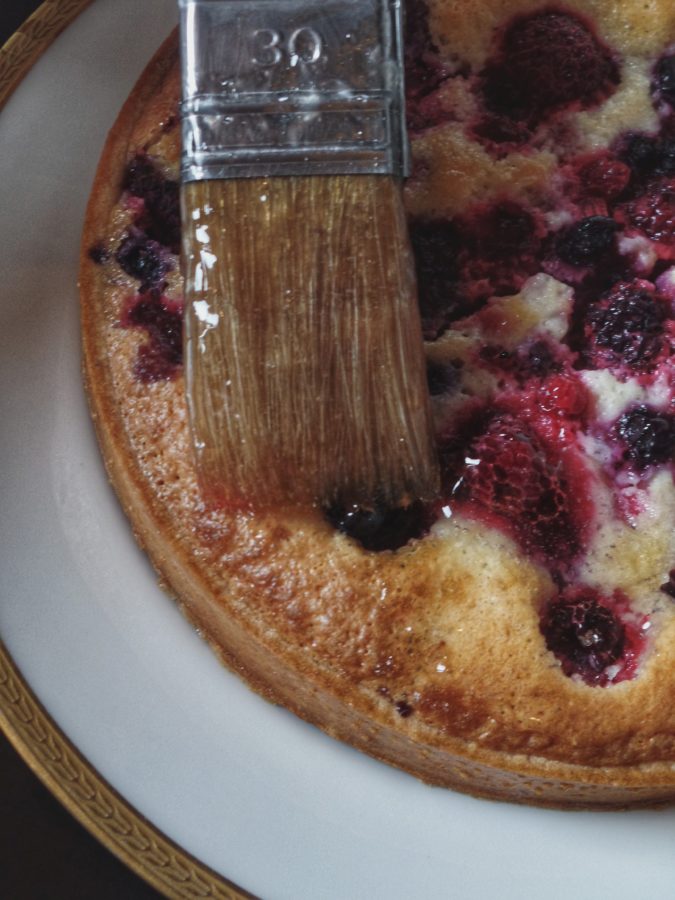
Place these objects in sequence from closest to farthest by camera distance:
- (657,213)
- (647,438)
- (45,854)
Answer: (647,438) < (657,213) < (45,854)

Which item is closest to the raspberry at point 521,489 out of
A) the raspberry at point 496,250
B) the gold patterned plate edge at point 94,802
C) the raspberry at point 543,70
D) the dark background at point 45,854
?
the raspberry at point 496,250

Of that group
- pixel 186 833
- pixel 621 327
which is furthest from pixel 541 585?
pixel 186 833

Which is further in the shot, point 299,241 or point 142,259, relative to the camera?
point 142,259

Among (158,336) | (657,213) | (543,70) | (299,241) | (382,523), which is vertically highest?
(543,70)

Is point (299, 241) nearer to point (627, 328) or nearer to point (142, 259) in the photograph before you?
point (142, 259)

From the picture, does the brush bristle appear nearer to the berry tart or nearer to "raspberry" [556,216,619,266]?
the berry tart

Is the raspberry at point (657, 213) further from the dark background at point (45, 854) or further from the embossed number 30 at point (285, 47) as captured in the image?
the dark background at point (45, 854)

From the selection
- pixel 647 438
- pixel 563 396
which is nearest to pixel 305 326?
pixel 563 396
